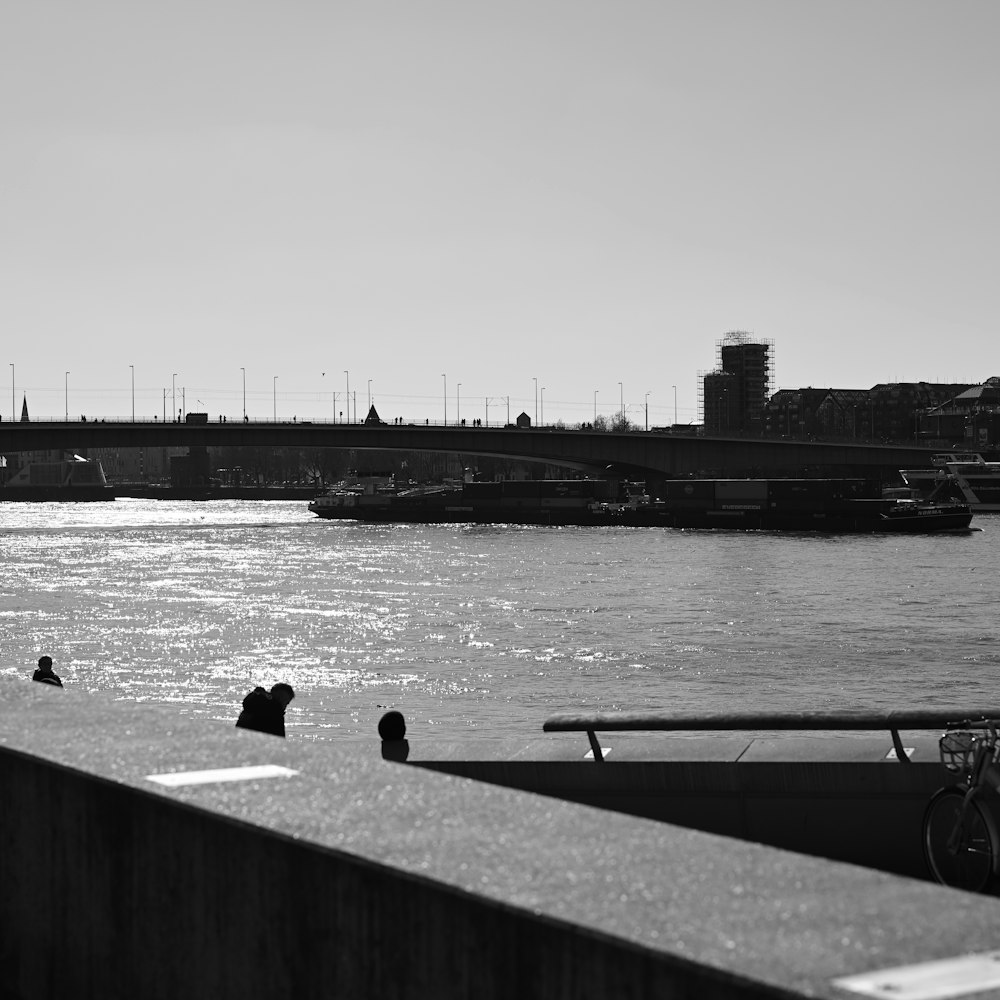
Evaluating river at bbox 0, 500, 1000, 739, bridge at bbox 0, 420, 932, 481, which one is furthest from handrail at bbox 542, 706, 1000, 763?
bridge at bbox 0, 420, 932, 481

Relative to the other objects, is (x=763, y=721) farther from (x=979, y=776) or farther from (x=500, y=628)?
(x=500, y=628)

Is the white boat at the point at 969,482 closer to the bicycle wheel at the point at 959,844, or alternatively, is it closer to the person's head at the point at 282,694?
the person's head at the point at 282,694

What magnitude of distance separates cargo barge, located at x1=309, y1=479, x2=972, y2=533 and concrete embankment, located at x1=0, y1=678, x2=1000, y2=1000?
99.6 metres

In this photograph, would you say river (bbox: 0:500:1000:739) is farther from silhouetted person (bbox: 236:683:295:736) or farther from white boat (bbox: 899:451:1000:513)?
white boat (bbox: 899:451:1000:513)

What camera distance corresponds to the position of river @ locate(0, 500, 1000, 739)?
30516 millimetres

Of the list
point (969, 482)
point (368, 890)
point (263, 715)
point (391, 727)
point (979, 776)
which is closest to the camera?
point (368, 890)

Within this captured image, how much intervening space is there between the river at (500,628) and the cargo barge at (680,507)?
20.1 m

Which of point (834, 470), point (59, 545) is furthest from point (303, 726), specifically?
point (834, 470)

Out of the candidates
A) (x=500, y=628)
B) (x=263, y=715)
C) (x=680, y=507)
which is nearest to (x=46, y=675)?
(x=263, y=715)

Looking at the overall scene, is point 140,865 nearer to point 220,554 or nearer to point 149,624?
point 149,624

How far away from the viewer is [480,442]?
106 m

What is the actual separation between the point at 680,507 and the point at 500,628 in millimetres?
70940

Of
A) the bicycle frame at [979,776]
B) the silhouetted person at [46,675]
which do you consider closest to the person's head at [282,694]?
the silhouetted person at [46,675]

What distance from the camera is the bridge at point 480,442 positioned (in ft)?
318
